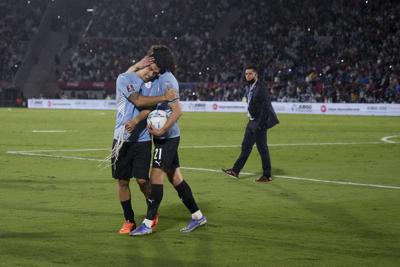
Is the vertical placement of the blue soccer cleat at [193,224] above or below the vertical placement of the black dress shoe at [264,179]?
above

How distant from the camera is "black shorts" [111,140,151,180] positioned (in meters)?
9.07

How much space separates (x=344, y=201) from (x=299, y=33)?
162 ft

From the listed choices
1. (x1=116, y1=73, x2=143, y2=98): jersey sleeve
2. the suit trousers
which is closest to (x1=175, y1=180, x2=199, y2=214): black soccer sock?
(x1=116, y1=73, x2=143, y2=98): jersey sleeve

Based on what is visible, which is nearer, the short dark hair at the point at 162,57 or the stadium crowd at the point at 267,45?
the short dark hair at the point at 162,57

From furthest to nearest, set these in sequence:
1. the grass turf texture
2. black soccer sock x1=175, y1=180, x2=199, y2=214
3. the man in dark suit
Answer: the man in dark suit < black soccer sock x1=175, y1=180, x2=199, y2=214 < the grass turf texture

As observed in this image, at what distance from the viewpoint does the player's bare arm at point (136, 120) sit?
8.95 meters

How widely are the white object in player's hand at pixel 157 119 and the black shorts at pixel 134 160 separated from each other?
0.27m

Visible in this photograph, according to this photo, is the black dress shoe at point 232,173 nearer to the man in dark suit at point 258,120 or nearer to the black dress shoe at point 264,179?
the man in dark suit at point 258,120

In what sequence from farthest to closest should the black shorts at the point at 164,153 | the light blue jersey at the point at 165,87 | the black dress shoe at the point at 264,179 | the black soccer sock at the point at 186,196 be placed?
the black dress shoe at the point at 264,179
the black soccer sock at the point at 186,196
the black shorts at the point at 164,153
the light blue jersey at the point at 165,87

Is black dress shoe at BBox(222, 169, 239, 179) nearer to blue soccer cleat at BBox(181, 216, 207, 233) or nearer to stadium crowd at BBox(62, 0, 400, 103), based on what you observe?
blue soccer cleat at BBox(181, 216, 207, 233)

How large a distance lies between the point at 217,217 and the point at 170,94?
213 cm

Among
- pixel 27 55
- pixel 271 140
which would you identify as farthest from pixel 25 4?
pixel 271 140

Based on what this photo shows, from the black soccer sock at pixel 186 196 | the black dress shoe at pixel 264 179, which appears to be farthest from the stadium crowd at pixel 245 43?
the black soccer sock at pixel 186 196

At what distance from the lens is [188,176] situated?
15414mm
